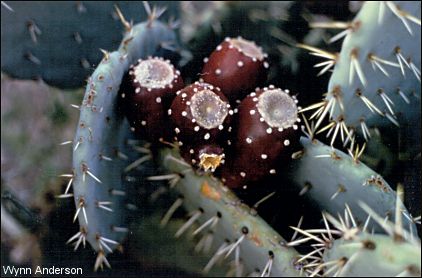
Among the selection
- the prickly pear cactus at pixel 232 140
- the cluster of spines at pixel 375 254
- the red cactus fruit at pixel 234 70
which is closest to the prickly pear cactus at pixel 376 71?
the prickly pear cactus at pixel 232 140

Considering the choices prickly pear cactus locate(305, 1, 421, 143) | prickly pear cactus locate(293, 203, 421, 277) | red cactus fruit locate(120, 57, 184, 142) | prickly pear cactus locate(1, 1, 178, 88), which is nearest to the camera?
prickly pear cactus locate(293, 203, 421, 277)

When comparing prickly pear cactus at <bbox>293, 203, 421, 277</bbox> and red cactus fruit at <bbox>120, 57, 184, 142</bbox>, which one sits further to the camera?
red cactus fruit at <bbox>120, 57, 184, 142</bbox>

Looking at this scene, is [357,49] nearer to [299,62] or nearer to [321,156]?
[321,156]

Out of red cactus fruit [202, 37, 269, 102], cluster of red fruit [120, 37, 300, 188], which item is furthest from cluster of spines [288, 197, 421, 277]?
red cactus fruit [202, 37, 269, 102]

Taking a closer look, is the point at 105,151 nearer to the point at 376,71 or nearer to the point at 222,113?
the point at 222,113

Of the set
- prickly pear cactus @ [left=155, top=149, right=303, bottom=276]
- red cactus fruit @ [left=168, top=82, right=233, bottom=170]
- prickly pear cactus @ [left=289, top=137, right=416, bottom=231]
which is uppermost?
red cactus fruit @ [left=168, top=82, right=233, bottom=170]

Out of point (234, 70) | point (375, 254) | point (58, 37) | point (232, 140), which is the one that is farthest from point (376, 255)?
point (58, 37)

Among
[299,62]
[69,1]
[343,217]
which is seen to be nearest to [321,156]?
[343,217]

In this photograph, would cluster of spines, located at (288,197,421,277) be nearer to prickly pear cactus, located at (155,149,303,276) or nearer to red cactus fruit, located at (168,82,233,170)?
prickly pear cactus, located at (155,149,303,276)

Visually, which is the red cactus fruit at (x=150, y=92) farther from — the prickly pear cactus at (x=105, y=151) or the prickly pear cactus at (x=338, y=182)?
the prickly pear cactus at (x=338, y=182)
